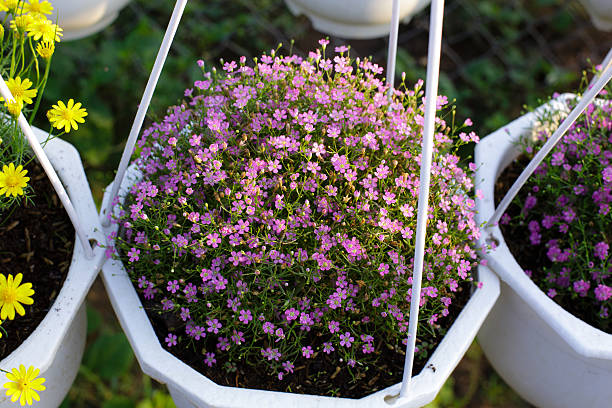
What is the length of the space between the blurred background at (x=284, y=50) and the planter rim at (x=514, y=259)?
72cm

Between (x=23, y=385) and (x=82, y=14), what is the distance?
0.73m

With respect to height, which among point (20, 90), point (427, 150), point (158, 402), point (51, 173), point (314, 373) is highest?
point (427, 150)

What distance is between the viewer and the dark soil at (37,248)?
1083 mm

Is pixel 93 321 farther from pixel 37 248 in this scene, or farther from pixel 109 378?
pixel 37 248

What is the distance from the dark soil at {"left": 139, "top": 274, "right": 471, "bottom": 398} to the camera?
1068 mm

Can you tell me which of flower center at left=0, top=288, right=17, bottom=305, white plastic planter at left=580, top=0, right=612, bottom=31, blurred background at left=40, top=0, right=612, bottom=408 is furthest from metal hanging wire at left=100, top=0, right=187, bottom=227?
white plastic planter at left=580, top=0, right=612, bottom=31

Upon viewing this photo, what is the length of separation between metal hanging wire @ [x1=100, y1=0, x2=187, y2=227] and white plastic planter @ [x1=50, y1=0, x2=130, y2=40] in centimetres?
35

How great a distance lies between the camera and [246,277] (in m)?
1.06

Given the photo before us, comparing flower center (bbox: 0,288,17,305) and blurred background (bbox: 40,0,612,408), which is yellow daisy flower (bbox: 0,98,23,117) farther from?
blurred background (bbox: 40,0,612,408)

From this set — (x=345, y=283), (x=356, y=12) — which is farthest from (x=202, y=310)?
(x=356, y=12)

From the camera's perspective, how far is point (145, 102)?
98 centimetres

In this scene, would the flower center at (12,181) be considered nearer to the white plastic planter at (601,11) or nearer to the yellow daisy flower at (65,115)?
the yellow daisy flower at (65,115)

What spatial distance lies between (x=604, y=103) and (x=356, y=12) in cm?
51

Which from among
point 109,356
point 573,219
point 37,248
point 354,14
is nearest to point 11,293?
point 37,248
